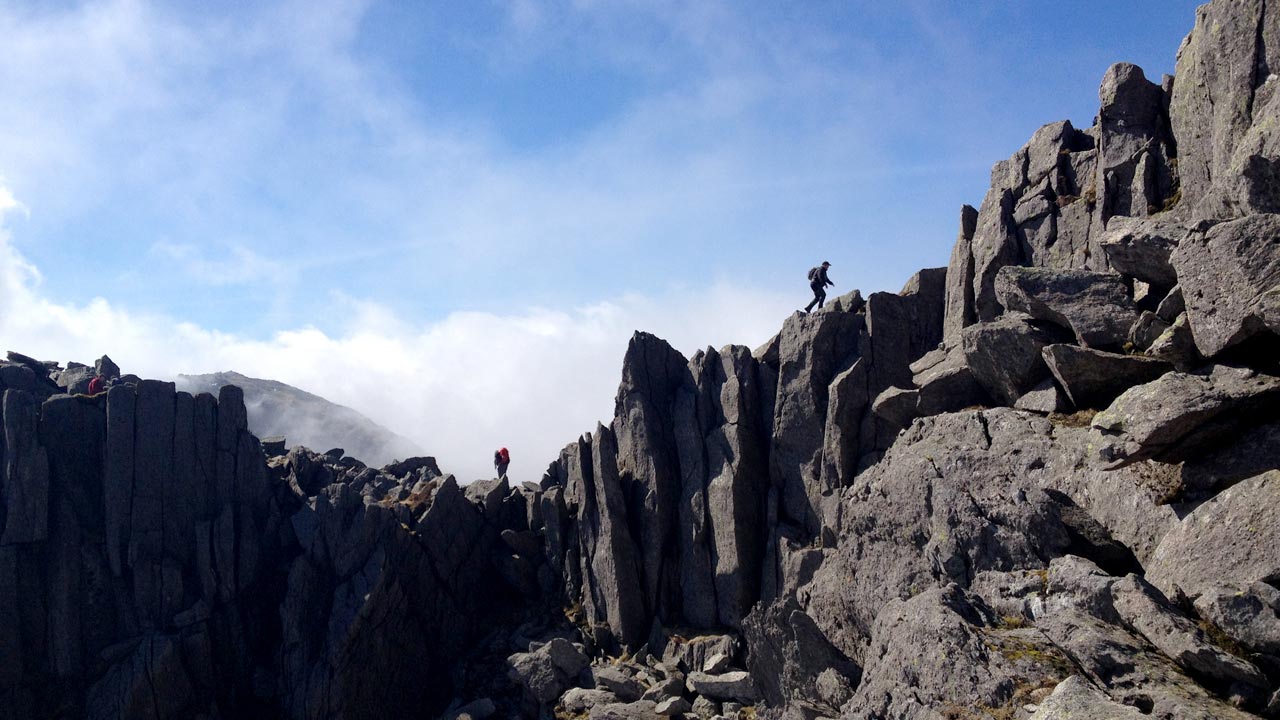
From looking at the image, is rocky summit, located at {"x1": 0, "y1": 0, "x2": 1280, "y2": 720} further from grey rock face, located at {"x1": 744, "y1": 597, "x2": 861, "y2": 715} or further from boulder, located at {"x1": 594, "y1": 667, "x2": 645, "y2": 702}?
boulder, located at {"x1": 594, "y1": 667, "x2": 645, "y2": 702}

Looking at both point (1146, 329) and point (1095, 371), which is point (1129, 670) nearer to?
point (1095, 371)

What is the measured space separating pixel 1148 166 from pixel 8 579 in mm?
69841

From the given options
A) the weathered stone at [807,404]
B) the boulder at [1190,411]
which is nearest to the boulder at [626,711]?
the weathered stone at [807,404]

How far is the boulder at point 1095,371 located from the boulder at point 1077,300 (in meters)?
1.18

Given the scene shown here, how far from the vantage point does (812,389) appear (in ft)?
152

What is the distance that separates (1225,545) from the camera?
19.8m

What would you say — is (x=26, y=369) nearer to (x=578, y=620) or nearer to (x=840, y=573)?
(x=578, y=620)

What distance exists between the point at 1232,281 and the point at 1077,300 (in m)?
7.00

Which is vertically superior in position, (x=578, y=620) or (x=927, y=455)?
(x=927, y=455)

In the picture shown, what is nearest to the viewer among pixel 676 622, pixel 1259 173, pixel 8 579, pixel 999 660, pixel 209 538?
pixel 999 660

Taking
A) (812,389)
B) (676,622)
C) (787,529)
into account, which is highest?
(812,389)

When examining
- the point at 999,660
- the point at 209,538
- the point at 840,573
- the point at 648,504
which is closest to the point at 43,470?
the point at 209,538

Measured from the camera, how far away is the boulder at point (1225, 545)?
62.1ft

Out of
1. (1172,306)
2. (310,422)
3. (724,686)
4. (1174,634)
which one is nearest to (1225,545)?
(1174,634)
